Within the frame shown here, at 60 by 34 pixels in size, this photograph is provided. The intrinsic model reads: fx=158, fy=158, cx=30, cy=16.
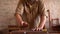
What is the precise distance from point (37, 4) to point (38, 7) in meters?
0.04

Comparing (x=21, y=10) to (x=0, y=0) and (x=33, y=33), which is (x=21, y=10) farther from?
(x=0, y=0)

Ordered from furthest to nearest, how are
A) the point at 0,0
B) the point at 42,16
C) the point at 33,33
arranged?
the point at 0,0 → the point at 42,16 → the point at 33,33

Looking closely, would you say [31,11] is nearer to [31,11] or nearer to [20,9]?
[31,11]

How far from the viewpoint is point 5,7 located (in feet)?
14.6

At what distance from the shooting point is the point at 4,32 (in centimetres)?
454

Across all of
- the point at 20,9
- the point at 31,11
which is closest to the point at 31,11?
the point at 31,11

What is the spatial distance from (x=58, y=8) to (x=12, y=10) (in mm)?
1307

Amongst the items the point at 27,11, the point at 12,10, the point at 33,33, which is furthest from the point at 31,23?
the point at 12,10

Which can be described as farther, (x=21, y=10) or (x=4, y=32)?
(x=4, y=32)

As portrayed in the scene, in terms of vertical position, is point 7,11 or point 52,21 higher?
point 7,11

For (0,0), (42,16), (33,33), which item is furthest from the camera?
(0,0)

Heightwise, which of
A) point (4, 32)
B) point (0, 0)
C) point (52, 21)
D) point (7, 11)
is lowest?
point (4, 32)

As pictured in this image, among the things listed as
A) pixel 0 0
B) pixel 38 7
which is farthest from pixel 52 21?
pixel 38 7

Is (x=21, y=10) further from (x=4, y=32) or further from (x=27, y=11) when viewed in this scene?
(x=4, y=32)
